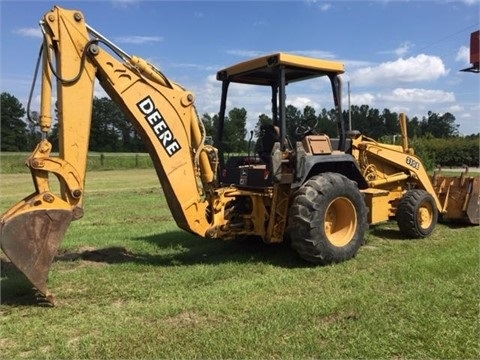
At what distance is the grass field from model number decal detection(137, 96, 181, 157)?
5.02ft

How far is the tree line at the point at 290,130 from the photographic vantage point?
24.7ft

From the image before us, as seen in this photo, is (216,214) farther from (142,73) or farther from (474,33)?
(474,33)

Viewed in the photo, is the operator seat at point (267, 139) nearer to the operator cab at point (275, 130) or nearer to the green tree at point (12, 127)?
the operator cab at point (275, 130)

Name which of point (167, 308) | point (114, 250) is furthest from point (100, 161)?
point (167, 308)

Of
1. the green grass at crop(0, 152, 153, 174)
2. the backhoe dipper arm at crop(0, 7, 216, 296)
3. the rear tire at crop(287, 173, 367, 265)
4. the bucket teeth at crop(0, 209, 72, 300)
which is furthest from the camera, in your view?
the green grass at crop(0, 152, 153, 174)

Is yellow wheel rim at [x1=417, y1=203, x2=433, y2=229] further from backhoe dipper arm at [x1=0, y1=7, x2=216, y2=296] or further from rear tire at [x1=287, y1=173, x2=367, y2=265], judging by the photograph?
backhoe dipper arm at [x1=0, y1=7, x2=216, y2=296]

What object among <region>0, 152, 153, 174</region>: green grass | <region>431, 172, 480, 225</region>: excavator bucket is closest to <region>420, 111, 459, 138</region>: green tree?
<region>0, 152, 153, 174</region>: green grass

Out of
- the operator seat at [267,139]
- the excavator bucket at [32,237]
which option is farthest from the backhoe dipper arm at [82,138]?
the operator seat at [267,139]

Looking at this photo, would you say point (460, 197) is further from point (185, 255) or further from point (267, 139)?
point (185, 255)

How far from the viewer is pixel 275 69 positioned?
7016 mm

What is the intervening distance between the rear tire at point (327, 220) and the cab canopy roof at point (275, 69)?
155cm

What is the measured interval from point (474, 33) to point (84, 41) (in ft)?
128

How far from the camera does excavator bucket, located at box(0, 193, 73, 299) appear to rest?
4887 mm

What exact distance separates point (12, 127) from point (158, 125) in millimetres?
63322
